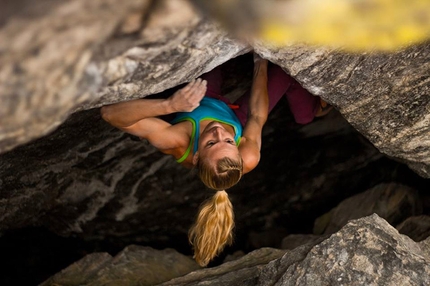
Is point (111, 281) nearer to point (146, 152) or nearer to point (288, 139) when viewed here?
point (146, 152)

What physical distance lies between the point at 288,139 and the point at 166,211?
1395 millimetres

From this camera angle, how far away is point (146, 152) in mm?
5371

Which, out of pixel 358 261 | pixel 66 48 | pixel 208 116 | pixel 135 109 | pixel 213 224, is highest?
pixel 208 116

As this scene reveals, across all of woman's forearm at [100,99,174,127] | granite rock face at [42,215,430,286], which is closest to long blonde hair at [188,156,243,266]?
granite rock face at [42,215,430,286]

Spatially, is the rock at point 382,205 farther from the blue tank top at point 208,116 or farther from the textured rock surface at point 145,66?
the blue tank top at point 208,116

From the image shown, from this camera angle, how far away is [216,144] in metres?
3.62

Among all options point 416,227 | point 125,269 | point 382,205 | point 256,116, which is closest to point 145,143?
point 125,269

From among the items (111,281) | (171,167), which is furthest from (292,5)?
(171,167)

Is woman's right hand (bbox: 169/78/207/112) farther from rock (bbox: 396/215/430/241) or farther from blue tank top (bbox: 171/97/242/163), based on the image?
rock (bbox: 396/215/430/241)

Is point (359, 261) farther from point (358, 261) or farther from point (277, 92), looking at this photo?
point (277, 92)

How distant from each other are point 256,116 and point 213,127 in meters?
0.54

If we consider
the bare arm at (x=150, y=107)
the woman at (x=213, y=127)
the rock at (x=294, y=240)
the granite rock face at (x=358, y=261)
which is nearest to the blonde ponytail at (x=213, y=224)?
the woman at (x=213, y=127)

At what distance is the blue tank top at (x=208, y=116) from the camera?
384cm

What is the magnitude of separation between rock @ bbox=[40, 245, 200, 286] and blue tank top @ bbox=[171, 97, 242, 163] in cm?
144
